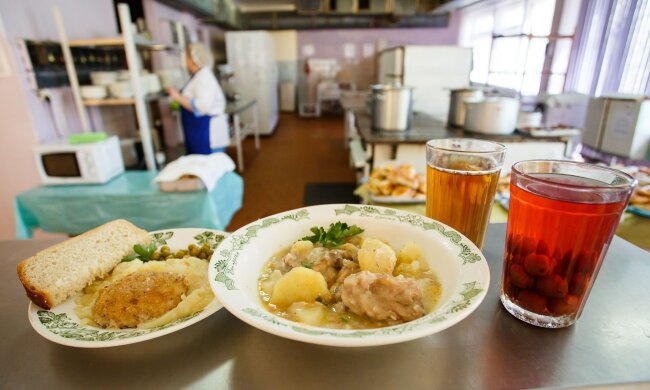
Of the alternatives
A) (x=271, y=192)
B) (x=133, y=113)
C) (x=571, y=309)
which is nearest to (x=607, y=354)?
(x=571, y=309)

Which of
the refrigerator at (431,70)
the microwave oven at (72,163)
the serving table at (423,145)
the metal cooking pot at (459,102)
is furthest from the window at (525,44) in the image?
the microwave oven at (72,163)

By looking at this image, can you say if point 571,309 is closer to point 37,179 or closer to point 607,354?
point 607,354

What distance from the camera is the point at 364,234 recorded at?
78 centimetres

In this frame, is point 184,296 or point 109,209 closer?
point 184,296

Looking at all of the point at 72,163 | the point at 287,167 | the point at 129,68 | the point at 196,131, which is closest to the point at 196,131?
the point at 196,131

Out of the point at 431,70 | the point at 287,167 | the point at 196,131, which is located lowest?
the point at 287,167

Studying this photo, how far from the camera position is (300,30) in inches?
404

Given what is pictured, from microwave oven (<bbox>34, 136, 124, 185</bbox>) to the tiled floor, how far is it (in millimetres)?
1326

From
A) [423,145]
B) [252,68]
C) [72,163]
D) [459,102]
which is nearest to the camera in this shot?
[72,163]

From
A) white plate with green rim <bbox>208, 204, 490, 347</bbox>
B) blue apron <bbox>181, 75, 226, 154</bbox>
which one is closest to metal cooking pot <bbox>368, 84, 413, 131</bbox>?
blue apron <bbox>181, 75, 226, 154</bbox>

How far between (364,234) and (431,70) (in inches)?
179

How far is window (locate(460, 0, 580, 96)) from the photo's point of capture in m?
5.45

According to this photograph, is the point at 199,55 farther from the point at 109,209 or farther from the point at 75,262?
the point at 75,262

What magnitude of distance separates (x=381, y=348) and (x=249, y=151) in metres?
6.45
